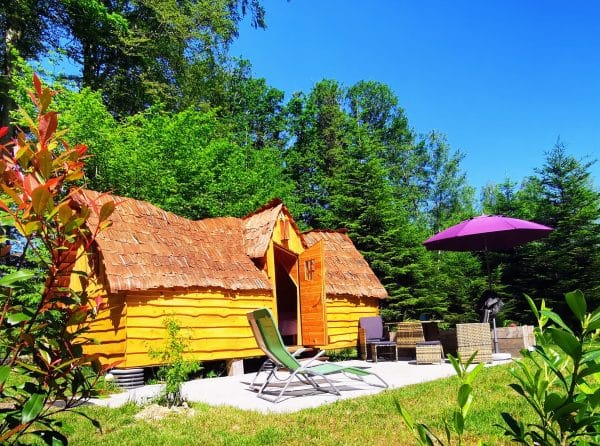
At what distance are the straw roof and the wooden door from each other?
3.43 ft

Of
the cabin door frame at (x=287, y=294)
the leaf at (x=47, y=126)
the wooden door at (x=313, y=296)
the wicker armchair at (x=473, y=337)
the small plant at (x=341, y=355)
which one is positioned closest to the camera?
the leaf at (x=47, y=126)

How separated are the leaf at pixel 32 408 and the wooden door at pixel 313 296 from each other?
29.5 feet

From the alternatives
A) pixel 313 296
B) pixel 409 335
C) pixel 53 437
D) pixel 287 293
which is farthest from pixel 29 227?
pixel 287 293

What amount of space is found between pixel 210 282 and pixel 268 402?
3369 mm

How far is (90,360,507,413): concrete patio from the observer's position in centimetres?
593

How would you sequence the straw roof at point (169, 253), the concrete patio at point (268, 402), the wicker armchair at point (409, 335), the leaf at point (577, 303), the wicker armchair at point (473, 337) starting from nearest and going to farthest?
the leaf at point (577, 303) < the concrete patio at point (268, 402) < the straw roof at point (169, 253) < the wicker armchair at point (473, 337) < the wicker armchair at point (409, 335)

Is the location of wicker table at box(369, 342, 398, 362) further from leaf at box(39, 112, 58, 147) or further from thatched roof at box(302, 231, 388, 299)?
leaf at box(39, 112, 58, 147)

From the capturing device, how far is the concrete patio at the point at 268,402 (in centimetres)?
593

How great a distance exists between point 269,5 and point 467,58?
548 inches

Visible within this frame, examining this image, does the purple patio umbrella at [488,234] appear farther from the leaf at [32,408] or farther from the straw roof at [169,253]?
the leaf at [32,408]

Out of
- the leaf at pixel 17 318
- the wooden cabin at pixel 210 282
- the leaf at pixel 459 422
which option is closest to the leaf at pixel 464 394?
the leaf at pixel 459 422

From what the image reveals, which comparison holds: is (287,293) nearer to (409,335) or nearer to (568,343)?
(409,335)

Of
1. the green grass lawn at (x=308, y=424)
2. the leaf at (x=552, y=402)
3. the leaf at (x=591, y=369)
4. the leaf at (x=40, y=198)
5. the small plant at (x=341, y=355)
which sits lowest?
the small plant at (x=341, y=355)

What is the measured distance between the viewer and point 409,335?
10234 millimetres
